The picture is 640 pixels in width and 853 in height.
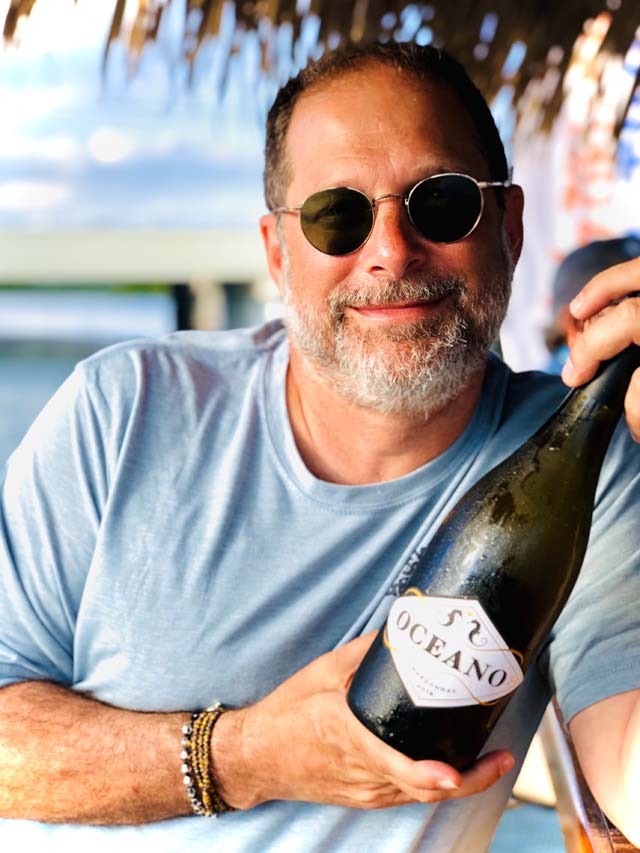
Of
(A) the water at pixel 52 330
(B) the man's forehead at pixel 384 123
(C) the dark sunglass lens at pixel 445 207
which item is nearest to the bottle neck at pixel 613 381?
(C) the dark sunglass lens at pixel 445 207

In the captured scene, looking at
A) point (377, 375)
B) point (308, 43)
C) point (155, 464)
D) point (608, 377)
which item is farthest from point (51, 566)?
point (308, 43)

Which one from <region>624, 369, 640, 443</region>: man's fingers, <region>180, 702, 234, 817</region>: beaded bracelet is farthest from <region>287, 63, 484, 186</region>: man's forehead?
<region>180, 702, 234, 817</region>: beaded bracelet

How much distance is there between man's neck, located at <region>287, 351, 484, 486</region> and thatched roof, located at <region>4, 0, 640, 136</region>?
111 centimetres

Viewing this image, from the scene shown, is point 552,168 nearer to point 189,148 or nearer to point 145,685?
point 145,685

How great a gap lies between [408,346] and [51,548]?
59cm

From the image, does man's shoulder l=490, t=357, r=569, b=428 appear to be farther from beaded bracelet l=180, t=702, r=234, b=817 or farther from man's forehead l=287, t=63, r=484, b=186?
beaded bracelet l=180, t=702, r=234, b=817

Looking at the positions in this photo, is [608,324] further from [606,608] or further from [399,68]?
[399,68]

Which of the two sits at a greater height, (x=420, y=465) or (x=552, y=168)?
(x=552, y=168)

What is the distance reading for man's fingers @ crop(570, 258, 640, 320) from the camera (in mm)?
1089

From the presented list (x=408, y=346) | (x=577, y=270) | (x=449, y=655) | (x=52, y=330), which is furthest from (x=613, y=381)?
(x=52, y=330)

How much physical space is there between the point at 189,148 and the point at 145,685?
7875mm

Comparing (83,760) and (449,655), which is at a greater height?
(449,655)

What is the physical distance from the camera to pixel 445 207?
1.31 meters

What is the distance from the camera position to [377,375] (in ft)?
4.34
